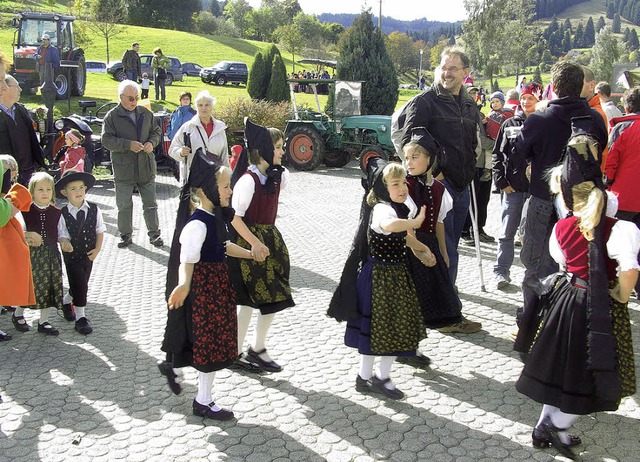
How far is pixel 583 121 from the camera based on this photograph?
175 inches

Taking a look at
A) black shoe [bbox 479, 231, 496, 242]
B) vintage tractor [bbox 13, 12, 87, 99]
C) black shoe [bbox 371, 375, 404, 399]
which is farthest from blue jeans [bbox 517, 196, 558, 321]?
vintage tractor [bbox 13, 12, 87, 99]

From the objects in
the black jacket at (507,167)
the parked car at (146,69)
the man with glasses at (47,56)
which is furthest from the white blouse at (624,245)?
the parked car at (146,69)

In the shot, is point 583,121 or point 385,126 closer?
point 583,121

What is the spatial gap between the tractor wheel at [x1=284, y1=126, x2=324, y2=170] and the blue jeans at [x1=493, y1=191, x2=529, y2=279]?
349 inches

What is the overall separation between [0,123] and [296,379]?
13.1ft

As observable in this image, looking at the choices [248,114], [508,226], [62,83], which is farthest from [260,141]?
[62,83]

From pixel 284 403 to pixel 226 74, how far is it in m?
36.5

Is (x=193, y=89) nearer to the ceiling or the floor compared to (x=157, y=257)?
nearer to the ceiling

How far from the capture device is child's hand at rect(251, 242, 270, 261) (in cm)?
424

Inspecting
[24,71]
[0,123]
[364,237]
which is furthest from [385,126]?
[24,71]

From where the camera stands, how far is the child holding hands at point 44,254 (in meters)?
5.33

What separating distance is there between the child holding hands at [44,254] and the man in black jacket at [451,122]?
115 inches

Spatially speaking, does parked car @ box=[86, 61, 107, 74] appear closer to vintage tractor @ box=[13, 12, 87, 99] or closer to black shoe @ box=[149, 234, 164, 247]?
vintage tractor @ box=[13, 12, 87, 99]

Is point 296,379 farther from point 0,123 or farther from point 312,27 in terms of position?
point 312,27
